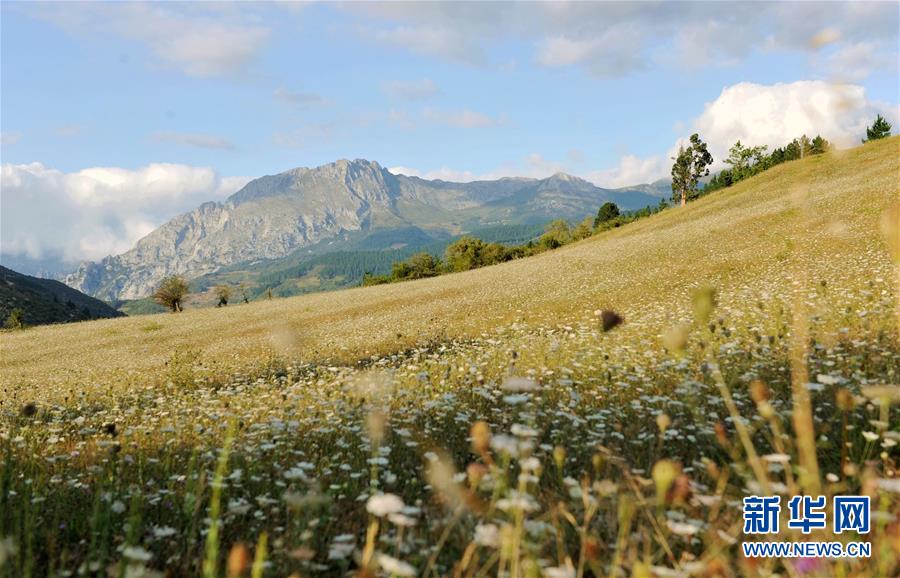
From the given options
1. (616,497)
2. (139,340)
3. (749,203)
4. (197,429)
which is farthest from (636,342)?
(749,203)

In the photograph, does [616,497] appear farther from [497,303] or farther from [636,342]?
[497,303]

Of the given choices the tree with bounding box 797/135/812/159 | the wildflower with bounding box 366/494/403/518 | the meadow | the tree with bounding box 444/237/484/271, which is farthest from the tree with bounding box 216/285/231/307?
the wildflower with bounding box 366/494/403/518

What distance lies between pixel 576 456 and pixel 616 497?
115 centimetres

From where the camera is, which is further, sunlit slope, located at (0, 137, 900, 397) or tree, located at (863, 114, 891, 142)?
tree, located at (863, 114, 891, 142)

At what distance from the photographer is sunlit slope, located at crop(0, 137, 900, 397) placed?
58.6 feet

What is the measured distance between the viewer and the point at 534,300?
84.3ft

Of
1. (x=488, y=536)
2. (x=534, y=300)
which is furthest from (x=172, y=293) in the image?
(x=488, y=536)

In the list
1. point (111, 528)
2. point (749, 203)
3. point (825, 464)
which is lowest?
point (825, 464)

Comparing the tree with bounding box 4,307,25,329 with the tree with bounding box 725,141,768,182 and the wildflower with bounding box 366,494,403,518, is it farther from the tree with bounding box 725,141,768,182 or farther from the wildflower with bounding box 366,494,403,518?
the tree with bounding box 725,141,768,182

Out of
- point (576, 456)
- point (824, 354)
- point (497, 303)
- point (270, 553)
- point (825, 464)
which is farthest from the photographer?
point (497, 303)

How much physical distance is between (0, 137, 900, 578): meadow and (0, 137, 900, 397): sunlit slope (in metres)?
1.50

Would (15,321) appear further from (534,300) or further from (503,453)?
(503,453)

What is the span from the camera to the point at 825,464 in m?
4.96

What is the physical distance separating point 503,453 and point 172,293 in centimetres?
9509
